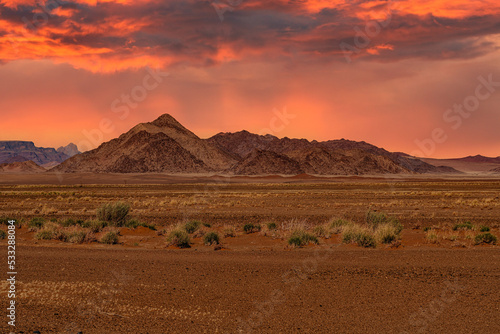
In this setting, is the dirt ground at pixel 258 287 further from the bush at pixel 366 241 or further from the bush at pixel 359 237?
the bush at pixel 366 241

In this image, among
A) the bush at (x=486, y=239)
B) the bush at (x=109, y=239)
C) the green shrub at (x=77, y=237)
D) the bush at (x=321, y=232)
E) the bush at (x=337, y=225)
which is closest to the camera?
the bush at (x=486, y=239)

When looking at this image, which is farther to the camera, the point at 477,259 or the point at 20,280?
the point at 477,259

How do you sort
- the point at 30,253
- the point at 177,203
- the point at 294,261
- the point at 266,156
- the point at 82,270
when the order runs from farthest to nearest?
the point at 266,156 < the point at 177,203 < the point at 30,253 < the point at 294,261 < the point at 82,270

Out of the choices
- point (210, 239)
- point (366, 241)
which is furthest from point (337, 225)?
point (210, 239)

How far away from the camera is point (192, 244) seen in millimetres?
20562

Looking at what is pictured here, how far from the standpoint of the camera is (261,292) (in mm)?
11789

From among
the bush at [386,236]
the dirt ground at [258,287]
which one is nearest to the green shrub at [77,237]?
the dirt ground at [258,287]

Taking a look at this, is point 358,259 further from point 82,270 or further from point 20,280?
point 20,280

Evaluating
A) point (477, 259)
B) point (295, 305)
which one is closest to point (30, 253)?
point (295, 305)

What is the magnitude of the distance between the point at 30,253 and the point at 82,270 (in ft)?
13.8

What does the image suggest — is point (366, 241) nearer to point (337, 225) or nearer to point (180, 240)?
point (337, 225)

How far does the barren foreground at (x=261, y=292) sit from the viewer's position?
9266mm

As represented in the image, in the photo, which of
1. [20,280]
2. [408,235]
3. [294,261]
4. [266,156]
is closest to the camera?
[20,280]

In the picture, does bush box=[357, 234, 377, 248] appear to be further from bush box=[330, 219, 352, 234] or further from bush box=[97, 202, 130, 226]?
bush box=[97, 202, 130, 226]
